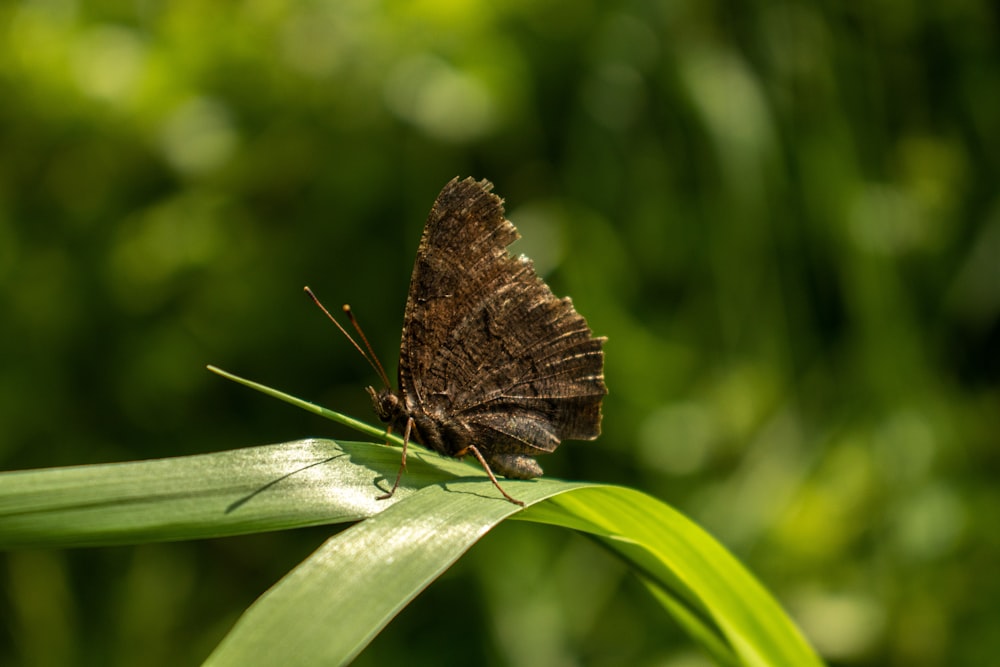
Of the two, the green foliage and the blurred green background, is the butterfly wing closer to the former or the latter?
the green foliage

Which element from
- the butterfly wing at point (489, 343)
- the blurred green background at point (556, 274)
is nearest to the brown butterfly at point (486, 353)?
the butterfly wing at point (489, 343)

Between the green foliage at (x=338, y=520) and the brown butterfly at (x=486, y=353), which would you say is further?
the brown butterfly at (x=486, y=353)

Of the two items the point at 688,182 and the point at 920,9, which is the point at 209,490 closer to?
the point at 688,182

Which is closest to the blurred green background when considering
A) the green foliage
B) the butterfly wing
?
the butterfly wing

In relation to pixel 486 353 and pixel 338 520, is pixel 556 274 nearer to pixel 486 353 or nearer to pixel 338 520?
pixel 486 353

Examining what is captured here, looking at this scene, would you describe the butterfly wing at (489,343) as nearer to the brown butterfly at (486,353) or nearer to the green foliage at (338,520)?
the brown butterfly at (486,353)
